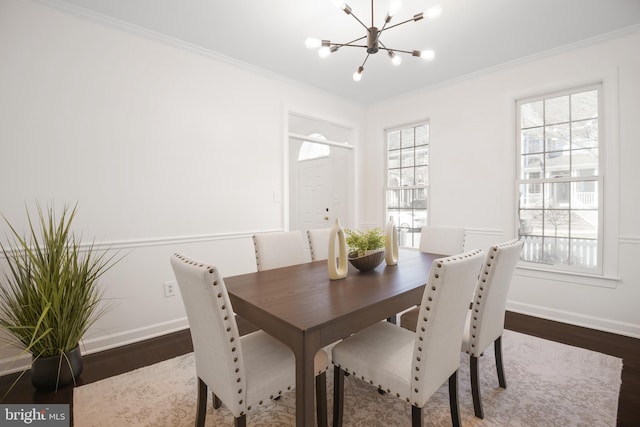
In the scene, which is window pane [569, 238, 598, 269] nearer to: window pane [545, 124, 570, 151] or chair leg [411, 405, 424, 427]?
window pane [545, 124, 570, 151]

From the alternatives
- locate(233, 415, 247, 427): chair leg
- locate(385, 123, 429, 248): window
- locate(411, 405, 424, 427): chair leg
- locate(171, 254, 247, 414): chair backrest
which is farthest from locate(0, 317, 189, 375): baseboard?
locate(385, 123, 429, 248): window

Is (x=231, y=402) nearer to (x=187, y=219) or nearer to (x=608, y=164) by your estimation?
(x=187, y=219)

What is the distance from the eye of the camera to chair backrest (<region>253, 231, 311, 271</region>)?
2312mm

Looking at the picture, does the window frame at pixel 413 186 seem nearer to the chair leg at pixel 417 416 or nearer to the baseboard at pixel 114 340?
the baseboard at pixel 114 340

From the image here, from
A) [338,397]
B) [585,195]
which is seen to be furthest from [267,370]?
[585,195]

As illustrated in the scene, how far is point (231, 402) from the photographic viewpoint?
1.22 m

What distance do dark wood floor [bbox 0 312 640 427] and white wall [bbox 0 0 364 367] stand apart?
18 centimetres

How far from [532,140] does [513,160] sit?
0.92 ft

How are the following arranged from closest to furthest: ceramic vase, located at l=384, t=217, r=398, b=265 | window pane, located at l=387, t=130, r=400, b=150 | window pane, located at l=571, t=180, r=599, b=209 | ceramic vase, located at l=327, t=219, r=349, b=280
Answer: ceramic vase, located at l=327, t=219, r=349, b=280, ceramic vase, located at l=384, t=217, r=398, b=265, window pane, located at l=571, t=180, r=599, b=209, window pane, located at l=387, t=130, r=400, b=150

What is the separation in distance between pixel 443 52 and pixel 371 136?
1755mm

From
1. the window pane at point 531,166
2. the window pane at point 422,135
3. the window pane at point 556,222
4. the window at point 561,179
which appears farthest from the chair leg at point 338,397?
the window pane at point 422,135

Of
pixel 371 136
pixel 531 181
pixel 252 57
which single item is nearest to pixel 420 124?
pixel 371 136

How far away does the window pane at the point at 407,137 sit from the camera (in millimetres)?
4311

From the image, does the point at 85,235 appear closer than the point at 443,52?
Yes
